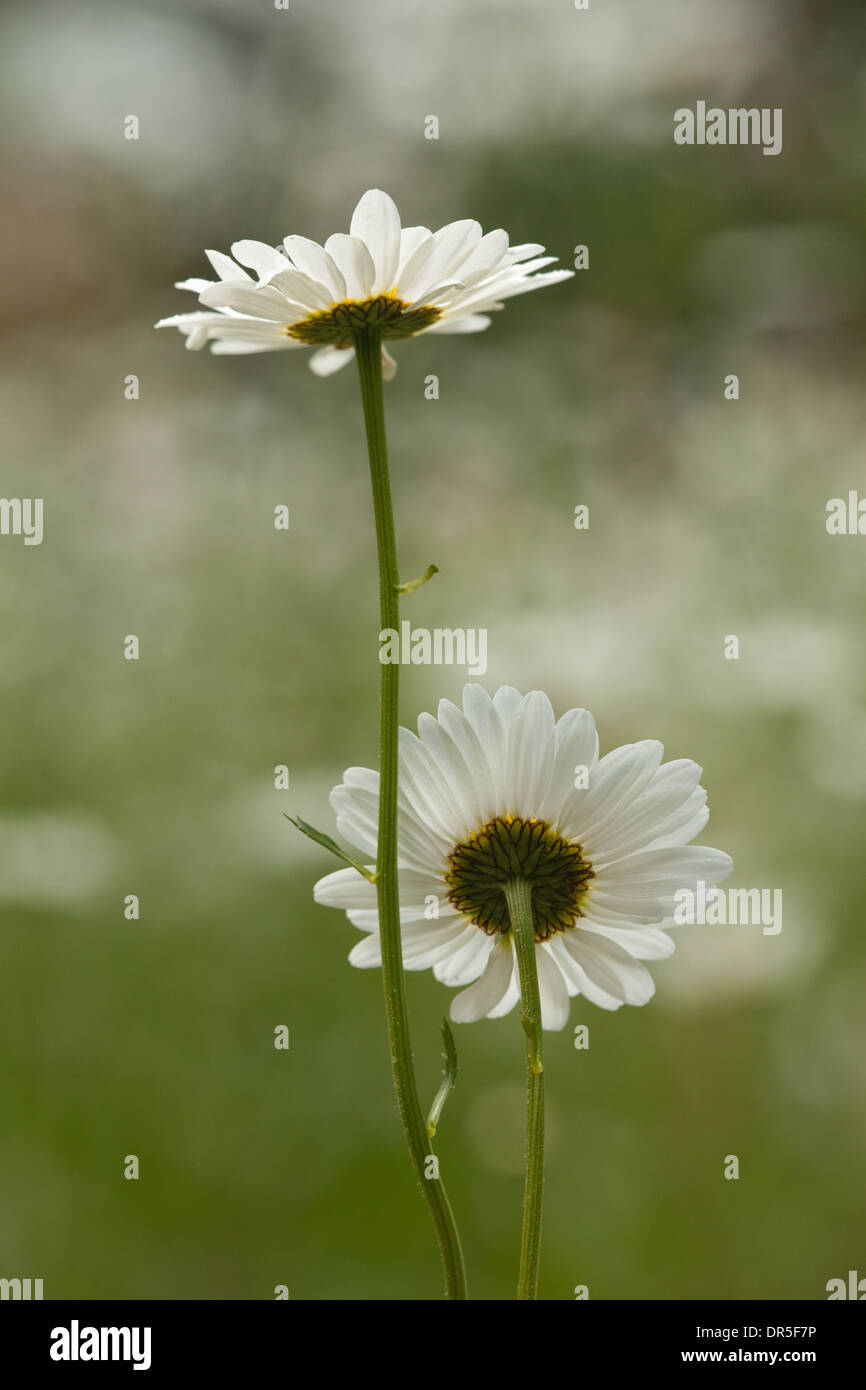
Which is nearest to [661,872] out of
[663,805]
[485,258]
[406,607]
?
[663,805]

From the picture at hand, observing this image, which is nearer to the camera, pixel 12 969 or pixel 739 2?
pixel 12 969

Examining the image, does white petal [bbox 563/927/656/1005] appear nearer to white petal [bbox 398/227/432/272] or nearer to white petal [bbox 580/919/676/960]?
white petal [bbox 580/919/676/960]

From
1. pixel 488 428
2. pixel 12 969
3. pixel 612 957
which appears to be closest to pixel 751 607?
pixel 488 428

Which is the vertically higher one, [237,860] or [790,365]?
[790,365]

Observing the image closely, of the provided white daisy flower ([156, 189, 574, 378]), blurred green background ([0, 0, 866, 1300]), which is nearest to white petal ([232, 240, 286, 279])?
white daisy flower ([156, 189, 574, 378])

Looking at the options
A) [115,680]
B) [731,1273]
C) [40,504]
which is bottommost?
[731,1273]

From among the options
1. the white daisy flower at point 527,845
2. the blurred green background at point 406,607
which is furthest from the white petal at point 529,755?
the blurred green background at point 406,607
